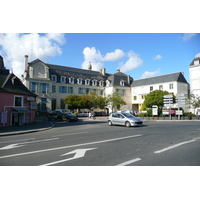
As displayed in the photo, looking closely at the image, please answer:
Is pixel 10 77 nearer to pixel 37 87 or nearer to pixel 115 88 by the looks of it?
pixel 37 87

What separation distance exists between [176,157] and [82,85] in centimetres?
4926

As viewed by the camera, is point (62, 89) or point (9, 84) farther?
point (62, 89)

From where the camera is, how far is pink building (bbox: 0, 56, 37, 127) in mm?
20922

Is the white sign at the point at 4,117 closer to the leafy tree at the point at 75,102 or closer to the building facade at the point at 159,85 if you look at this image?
the leafy tree at the point at 75,102

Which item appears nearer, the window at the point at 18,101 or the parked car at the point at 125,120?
the parked car at the point at 125,120

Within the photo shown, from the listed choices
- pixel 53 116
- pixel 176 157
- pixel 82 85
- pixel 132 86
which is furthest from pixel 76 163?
pixel 132 86

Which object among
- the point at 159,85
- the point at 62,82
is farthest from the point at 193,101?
the point at 62,82

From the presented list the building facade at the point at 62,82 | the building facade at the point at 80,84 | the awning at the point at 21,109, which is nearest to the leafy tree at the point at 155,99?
the building facade at the point at 80,84

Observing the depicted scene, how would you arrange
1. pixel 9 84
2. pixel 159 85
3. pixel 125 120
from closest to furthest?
pixel 125 120
pixel 9 84
pixel 159 85

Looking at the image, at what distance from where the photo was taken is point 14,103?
22.4 metres

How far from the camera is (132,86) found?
60.2 metres

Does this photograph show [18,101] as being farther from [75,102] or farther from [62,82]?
[62,82]

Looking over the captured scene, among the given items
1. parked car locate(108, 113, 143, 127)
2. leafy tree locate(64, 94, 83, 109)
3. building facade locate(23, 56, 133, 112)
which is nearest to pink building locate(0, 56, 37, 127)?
parked car locate(108, 113, 143, 127)

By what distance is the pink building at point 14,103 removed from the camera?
20.9 metres
